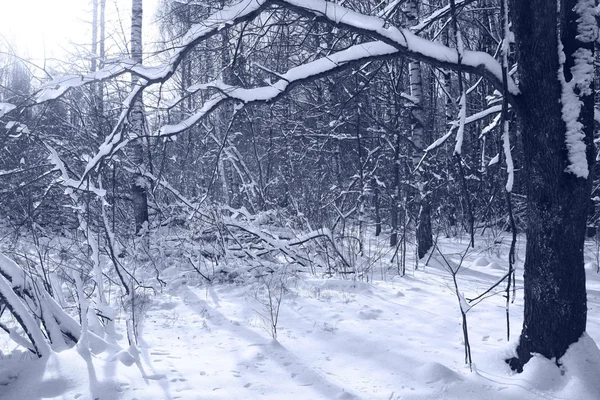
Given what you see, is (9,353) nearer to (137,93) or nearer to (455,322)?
(137,93)

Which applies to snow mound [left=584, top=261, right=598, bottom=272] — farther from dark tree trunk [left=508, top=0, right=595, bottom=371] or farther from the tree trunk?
the tree trunk

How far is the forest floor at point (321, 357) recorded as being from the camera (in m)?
2.50

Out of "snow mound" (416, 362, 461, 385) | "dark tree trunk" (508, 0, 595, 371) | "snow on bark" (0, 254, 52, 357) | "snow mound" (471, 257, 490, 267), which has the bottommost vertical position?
"snow mound" (416, 362, 461, 385)

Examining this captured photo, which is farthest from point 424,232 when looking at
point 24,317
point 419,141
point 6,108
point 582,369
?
point 6,108

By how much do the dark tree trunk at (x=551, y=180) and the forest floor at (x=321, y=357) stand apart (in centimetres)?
21

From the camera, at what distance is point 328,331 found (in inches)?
149

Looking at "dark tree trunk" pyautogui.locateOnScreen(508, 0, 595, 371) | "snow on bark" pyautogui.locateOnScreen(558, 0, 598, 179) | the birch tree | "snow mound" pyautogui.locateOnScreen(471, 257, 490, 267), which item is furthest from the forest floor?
"snow mound" pyautogui.locateOnScreen(471, 257, 490, 267)

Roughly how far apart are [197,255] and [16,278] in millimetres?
3814

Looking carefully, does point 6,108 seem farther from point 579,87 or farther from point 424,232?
point 424,232

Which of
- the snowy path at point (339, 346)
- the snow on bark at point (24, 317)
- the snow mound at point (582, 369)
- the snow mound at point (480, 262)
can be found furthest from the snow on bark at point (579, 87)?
the snow mound at point (480, 262)

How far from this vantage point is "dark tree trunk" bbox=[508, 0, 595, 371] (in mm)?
2443

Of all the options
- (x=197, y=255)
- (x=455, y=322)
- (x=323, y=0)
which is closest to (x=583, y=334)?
(x=455, y=322)

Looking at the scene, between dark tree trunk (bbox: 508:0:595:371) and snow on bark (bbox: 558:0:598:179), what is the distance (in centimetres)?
2

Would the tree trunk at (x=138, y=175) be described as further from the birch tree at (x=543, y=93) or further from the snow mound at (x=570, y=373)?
the snow mound at (x=570, y=373)
